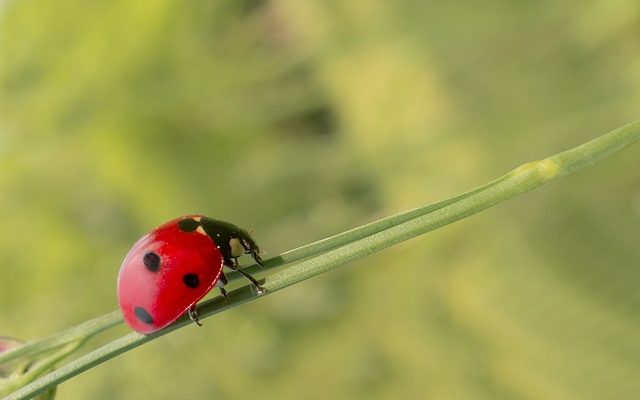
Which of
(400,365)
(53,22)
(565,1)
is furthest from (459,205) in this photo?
(53,22)

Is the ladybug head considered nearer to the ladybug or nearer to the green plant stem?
the ladybug

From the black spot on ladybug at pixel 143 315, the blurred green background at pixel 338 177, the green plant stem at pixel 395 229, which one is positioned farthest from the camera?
the blurred green background at pixel 338 177

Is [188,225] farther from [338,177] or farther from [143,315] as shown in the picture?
[338,177]

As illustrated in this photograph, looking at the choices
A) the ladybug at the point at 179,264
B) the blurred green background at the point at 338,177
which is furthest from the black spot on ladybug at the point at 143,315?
the blurred green background at the point at 338,177

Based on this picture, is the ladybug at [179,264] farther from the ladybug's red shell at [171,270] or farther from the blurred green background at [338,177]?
the blurred green background at [338,177]

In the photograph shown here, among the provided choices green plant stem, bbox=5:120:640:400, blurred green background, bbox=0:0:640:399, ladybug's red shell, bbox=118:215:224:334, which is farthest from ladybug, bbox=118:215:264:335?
blurred green background, bbox=0:0:640:399
